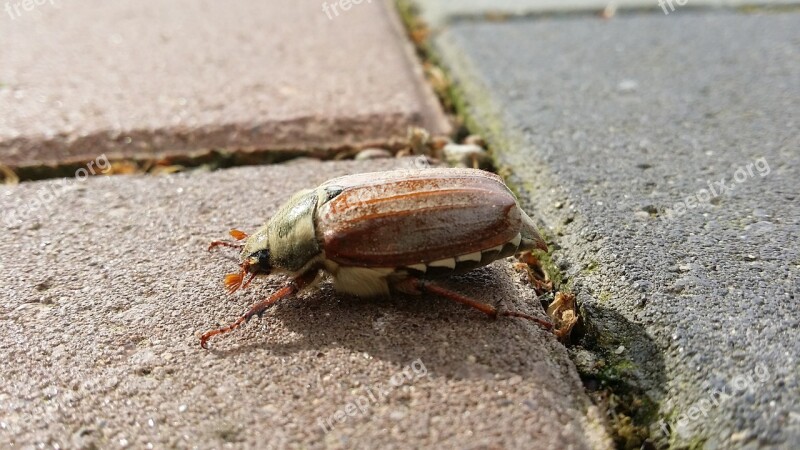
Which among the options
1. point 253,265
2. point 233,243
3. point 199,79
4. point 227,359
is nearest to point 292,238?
point 253,265

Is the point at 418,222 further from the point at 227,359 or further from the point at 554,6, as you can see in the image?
the point at 554,6

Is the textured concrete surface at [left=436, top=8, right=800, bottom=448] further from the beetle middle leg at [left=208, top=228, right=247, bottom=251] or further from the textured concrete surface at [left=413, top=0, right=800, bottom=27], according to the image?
the beetle middle leg at [left=208, top=228, right=247, bottom=251]

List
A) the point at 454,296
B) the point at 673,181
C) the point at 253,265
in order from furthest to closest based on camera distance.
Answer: the point at 673,181
the point at 253,265
the point at 454,296

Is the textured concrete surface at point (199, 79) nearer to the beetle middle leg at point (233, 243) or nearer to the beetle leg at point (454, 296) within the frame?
the beetle middle leg at point (233, 243)

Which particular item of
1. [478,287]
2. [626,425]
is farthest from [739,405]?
[478,287]

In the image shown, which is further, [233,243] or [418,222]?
[233,243]

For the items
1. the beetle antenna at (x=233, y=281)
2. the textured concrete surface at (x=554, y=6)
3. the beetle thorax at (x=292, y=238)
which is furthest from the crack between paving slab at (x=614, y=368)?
the textured concrete surface at (x=554, y=6)
